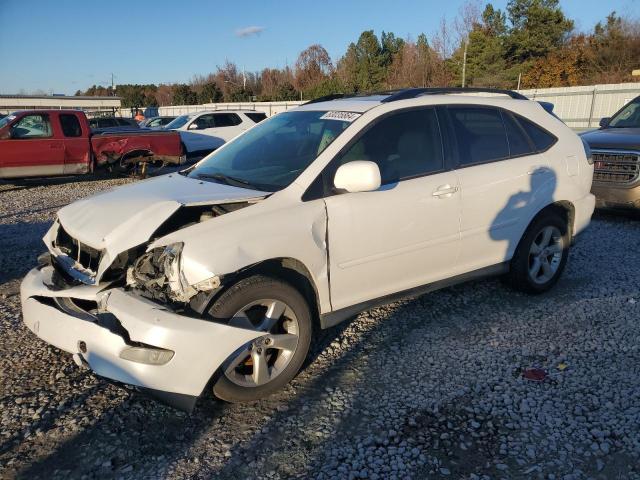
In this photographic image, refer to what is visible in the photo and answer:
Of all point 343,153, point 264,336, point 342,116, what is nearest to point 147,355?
point 264,336

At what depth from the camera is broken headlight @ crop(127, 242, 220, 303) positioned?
113 inches

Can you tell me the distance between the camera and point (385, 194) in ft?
11.8

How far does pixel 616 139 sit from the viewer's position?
25.8 ft

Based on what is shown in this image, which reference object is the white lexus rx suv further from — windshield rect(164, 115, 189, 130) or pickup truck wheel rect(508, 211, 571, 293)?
windshield rect(164, 115, 189, 130)

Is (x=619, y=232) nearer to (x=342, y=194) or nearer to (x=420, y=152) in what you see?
(x=420, y=152)

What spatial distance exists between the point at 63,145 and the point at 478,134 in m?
10.5

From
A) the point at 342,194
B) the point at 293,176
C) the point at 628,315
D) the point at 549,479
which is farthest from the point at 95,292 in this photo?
the point at 628,315

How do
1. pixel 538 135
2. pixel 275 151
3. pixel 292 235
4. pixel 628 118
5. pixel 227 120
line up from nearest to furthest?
1. pixel 292 235
2. pixel 275 151
3. pixel 538 135
4. pixel 628 118
5. pixel 227 120

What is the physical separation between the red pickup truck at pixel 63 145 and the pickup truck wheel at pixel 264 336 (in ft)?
34.8

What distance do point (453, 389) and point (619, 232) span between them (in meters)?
5.21

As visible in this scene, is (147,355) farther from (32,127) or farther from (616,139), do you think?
(32,127)

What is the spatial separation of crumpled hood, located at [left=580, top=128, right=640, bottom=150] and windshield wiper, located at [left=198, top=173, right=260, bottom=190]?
250 inches

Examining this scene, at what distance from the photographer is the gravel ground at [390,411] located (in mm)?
2635

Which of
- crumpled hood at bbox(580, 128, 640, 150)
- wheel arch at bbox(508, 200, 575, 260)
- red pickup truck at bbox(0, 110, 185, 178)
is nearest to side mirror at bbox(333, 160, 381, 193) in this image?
wheel arch at bbox(508, 200, 575, 260)
